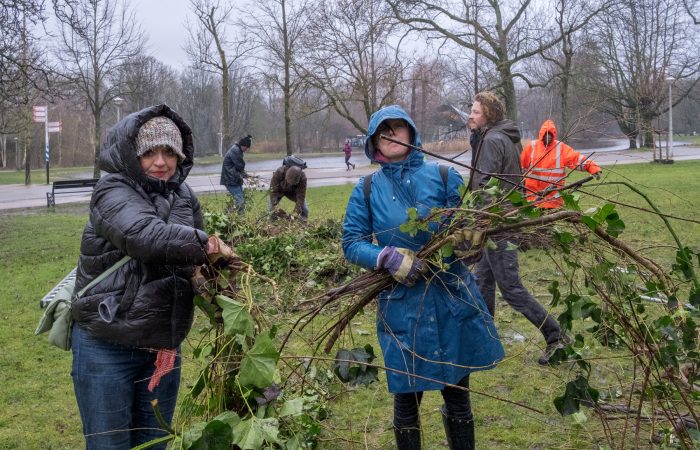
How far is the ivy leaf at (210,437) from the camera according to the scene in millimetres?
1909

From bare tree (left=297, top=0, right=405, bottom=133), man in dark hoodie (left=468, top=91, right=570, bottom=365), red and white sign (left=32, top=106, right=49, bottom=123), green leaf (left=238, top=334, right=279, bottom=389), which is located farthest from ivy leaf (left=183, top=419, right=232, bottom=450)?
red and white sign (left=32, top=106, right=49, bottom=123)

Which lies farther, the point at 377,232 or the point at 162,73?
the point at 162,73

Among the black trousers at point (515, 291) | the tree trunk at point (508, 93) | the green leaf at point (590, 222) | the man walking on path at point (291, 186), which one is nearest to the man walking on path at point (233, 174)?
the man walking on path at point (291, 186)

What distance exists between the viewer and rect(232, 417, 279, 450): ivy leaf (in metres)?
1.97

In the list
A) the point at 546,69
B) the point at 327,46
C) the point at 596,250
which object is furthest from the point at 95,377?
the point at 546,69

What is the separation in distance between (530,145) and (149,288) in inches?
180

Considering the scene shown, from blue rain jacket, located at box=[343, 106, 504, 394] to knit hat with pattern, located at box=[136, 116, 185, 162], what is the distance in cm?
78

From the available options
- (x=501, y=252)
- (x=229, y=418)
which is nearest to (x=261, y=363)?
(x=229, y=418)

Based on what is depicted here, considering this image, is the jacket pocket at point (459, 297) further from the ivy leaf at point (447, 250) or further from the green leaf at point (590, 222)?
the green leaf at point (590, 222)

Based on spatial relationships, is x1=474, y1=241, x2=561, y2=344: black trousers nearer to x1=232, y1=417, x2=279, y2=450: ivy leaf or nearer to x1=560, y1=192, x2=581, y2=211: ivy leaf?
x1=560, y1=192, x2=581, y2=211: ivy leaf

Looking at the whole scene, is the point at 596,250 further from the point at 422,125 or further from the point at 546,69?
the point at 422,125

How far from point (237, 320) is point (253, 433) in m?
0.36

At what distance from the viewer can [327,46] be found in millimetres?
17062

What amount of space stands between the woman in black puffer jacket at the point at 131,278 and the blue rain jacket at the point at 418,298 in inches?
29.3
